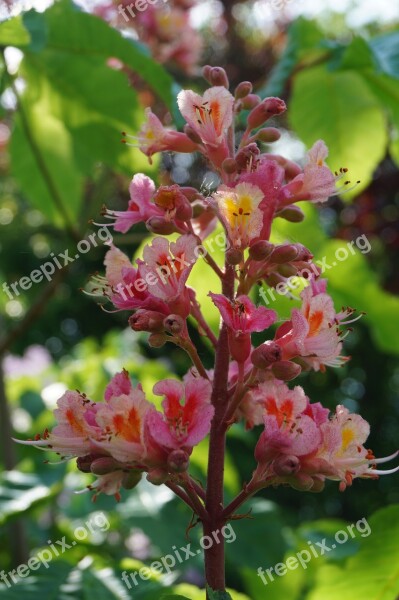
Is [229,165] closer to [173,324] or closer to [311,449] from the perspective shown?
[173,324]

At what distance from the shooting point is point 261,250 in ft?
2.90

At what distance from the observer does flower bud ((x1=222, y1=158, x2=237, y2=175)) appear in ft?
3.03

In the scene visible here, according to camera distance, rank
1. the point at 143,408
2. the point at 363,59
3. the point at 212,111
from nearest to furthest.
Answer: the point at 143,408, the point at 212,111, the point at 363,59

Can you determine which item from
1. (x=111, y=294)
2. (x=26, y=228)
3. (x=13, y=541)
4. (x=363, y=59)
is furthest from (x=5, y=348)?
(x=26, y=228)

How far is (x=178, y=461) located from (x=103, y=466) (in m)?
0.09

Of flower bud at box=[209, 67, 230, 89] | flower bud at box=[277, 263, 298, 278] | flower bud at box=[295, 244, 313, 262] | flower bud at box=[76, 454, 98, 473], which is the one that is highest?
flower bud at box=[209, 67, 230, 89]

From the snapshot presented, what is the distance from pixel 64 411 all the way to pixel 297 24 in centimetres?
128

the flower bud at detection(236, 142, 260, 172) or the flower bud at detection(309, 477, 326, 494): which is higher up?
the flower bud at detection(236, 142, 260, 172)

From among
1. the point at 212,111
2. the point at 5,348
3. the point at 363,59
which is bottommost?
the point at 5,348

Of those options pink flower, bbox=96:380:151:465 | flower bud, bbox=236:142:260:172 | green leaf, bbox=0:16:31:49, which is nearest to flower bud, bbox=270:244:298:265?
flower bud, bbox=236:142:260:172

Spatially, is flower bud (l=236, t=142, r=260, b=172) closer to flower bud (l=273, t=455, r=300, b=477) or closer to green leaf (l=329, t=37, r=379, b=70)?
flower bud (l=273, t=455, r=300, b=477)

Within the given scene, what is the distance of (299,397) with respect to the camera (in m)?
0.85

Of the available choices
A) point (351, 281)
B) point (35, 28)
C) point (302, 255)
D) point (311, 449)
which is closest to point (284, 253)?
point (302, 255)

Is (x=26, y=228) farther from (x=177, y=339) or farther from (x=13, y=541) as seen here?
(x=177, y=339)
